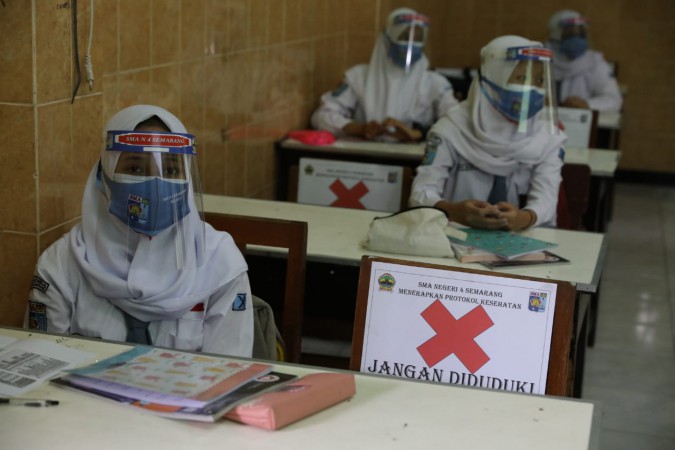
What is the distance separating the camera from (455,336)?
5.93ft

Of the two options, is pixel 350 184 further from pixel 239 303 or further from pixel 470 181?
pixel 239 303

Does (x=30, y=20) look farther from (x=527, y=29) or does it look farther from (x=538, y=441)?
(x=527, y=29)

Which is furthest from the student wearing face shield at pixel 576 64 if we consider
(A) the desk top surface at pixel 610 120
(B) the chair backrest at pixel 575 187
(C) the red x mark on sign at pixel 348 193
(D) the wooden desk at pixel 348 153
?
(C) the red x mark on sign at pixel 348 193

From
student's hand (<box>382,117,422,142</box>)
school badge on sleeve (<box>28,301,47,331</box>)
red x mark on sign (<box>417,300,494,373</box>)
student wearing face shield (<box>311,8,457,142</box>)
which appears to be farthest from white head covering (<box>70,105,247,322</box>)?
student wearing face shield (<box>311,8,457,142</box>)

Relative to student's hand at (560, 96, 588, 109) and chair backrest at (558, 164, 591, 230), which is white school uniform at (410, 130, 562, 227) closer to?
chair backrest at (558, 164, 591, 230)

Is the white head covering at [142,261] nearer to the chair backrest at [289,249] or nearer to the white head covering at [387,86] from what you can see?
the chair backrest at [289,249]

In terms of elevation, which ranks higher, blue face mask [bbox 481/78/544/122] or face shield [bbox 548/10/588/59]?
face shield [bbox 548/10/588/59]

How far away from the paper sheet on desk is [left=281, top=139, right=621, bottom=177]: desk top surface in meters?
2.72

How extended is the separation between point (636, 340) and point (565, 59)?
3.18 metres

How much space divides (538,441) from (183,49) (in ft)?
7.59

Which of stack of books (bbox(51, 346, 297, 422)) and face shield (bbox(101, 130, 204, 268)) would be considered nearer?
stack of books (bbox(51, 346, 297, 422))

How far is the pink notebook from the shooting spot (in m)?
1.41

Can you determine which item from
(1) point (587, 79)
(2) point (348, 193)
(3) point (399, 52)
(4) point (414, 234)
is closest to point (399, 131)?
(3) point (399, 52)

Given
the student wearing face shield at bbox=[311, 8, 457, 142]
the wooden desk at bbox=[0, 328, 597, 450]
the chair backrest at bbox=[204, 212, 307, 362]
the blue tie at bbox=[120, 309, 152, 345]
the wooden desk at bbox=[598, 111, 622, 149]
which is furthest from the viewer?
the wooden desk at bbox=[598, 111, 622, 149]
